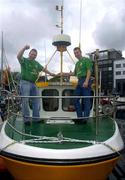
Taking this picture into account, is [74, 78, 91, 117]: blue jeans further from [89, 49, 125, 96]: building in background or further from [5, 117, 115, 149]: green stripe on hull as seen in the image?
[89, 49, 125, 96]: building in background

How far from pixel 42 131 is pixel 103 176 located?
1558 millimetres

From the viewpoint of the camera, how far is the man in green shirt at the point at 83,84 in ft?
25.4

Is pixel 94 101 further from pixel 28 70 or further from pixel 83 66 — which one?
pixel 28 70

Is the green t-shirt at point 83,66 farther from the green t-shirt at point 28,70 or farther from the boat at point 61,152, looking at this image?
the boat at point 61,152

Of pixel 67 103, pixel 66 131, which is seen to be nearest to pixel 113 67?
pixel 67 103

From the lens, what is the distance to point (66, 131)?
6848mm

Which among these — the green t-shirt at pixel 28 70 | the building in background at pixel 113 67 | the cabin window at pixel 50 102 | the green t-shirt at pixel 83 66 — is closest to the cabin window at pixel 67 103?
the cabin window at pixel 50 102

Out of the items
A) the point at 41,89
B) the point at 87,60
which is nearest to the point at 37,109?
the point at 41,89

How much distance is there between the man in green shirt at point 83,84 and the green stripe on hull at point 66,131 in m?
0.31

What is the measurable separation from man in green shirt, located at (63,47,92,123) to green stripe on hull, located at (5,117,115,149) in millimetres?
309

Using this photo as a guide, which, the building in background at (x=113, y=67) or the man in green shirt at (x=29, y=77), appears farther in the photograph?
the building in background at (x=113, y=67)

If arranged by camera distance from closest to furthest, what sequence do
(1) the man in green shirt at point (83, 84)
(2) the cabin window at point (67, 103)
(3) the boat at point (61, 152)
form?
(3) the boat at point (61, 152) < (1) the man in green shirt at point (83, 84) < (2) the cabin window at point (67, 103)

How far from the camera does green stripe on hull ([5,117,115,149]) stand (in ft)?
A: 19.3

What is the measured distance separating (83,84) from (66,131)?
140cm
